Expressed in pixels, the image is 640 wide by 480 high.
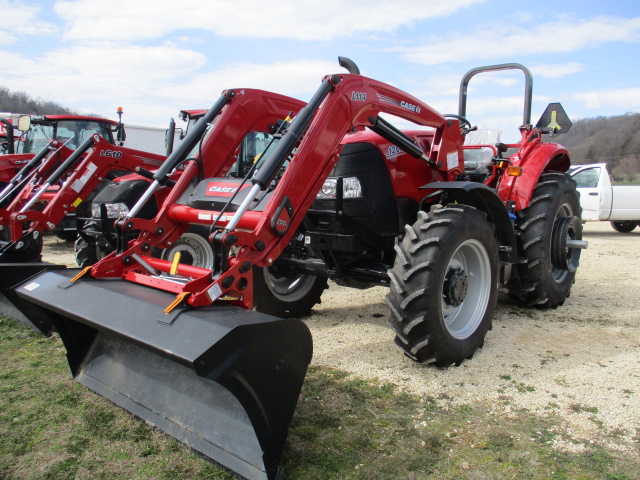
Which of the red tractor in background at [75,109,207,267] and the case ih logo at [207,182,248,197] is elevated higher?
the case ih logo at [207,182,248,197]

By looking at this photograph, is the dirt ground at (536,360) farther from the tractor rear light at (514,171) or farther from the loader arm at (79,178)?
the loader arm at (79,178)

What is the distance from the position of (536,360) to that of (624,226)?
36.4 feet

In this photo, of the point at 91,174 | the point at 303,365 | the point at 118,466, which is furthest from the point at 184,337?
the point at 91,174

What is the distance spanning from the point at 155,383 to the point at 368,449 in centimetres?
123

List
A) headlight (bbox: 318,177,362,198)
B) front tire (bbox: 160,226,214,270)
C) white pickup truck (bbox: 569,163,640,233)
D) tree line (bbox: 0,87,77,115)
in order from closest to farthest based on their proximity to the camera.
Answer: headlight (bbox: 318,177,362,198), front tire (bbox: 160,226,214,270), white pickup truck (bbox: 569,163,640,233), tree line (bbox: 0,87,77,115)

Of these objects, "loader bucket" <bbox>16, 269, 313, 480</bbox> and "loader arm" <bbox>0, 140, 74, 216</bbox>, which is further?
"loader arm" <bbox>0, 140, 74, 216</bbox>

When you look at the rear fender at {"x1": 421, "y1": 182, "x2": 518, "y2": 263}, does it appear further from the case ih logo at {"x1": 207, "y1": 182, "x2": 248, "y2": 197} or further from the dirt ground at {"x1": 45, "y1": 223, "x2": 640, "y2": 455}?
the case ih logo at {"x1": 207, "y1": 182, "x2": 248, "y2": 197}

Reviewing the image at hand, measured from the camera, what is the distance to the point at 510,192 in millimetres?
4969

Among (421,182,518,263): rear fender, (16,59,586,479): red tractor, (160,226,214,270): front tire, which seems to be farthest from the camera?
(160,226,214,270): front tire

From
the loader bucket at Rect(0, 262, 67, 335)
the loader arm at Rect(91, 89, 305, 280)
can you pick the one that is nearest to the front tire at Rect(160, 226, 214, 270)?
the loader bucket at Rect(0, 262, 67, 335)

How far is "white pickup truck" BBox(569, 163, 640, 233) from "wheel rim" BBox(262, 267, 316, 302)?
30.1 ft

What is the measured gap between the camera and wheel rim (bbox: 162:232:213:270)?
5727 millimetres

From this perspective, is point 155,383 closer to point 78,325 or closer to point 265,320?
point 78,325

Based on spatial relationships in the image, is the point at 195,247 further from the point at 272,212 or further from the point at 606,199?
the point at 606,199
